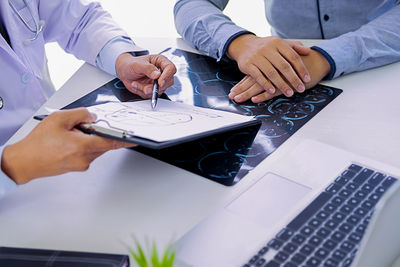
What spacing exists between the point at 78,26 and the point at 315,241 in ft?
2.95

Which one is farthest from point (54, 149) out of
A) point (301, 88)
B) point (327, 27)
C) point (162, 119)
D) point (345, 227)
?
point (327, 27)

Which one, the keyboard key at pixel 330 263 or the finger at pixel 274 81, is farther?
the finger at pixel 274 81

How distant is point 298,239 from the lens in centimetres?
60

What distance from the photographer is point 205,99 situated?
990mm

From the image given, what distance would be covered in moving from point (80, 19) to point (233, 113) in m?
0.56

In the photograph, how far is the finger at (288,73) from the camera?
1.00m

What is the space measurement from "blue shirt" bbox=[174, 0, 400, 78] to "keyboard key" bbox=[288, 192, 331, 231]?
1.45ft

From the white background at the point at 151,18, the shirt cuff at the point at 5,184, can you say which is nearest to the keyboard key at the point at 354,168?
the shirt cuff at the point at 5,184

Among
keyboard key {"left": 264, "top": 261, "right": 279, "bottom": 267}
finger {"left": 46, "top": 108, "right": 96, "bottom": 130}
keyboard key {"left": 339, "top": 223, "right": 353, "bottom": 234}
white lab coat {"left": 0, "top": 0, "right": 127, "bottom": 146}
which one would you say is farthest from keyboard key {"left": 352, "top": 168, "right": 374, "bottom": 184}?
white lab coat {"left": 0, "top": 0, "right": 127, "bottom": 146}

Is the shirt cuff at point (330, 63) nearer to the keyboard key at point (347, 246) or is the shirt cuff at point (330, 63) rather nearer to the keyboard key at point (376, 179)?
the keyboard key at point (376, 179)

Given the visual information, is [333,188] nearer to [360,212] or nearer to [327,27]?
[360,212]

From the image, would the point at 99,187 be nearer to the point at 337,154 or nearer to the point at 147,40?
the point at 337,154

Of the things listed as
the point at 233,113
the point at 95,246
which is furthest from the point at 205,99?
the point at 95,246

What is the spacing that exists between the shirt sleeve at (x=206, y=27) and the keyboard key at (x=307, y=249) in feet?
2.12
